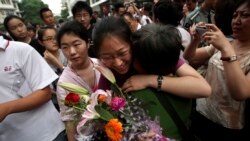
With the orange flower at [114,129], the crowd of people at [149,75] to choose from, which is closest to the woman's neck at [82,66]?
the crowd of people at [149,75]

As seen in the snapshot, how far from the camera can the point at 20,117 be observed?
183cm

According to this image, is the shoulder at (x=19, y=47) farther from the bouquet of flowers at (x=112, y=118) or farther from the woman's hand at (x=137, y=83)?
the woman's hand at (x=137, y=83)

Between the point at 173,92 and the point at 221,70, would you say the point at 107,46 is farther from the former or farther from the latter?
the point at 221,70

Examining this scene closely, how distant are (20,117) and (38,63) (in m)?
0.41

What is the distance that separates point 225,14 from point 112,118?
132 centimetres

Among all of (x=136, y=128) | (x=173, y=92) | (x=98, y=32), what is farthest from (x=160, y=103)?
(x=98, y=32)

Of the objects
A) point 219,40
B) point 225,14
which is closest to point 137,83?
point 219,40

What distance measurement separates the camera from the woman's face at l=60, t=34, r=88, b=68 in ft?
6.84

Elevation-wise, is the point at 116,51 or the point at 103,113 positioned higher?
the point at 116,51

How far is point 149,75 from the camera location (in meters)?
1.42

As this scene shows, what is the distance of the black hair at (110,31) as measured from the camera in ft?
4.71

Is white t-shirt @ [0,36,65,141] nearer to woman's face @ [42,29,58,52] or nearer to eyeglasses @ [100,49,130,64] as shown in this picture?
eyeglasses @ [100,49,130,64]

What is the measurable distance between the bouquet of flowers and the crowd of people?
8 cm

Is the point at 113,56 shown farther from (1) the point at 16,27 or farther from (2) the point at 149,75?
(1) the point at 16,27
